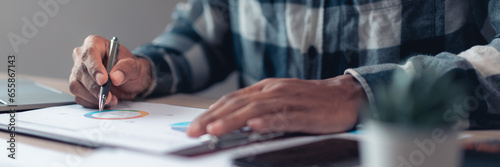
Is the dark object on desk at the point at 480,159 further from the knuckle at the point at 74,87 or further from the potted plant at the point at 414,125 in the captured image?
the knuckle at the point at 74,87

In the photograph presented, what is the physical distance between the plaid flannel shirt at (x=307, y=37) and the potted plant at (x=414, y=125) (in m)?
0.33

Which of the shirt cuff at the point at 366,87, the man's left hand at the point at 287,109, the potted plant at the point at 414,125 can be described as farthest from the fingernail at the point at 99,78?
the potted plant at the point at 414,125

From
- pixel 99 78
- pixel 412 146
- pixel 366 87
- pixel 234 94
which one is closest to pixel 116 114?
pixel 99 78

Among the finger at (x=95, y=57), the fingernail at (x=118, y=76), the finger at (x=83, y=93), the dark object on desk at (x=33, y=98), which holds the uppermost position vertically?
the finger at (x=95, y=57)

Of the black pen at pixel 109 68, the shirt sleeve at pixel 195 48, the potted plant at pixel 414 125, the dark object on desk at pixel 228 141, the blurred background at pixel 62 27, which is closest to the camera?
the potted plant at pixel 414 125

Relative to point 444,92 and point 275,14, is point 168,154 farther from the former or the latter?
point 275,14

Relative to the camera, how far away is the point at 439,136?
0.33m

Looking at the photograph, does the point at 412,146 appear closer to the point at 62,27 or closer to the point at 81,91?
the point at 81,91

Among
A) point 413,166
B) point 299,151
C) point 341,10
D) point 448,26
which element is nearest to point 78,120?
point 299,151

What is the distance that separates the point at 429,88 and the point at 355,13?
686 millimetres

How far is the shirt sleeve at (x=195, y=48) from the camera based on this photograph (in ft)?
3.55

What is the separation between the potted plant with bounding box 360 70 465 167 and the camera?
32 centimetres

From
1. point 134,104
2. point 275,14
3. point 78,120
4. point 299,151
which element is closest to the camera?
point 299,151

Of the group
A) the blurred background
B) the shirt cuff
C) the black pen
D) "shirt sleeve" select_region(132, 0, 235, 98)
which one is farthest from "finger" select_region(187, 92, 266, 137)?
the blurred background
